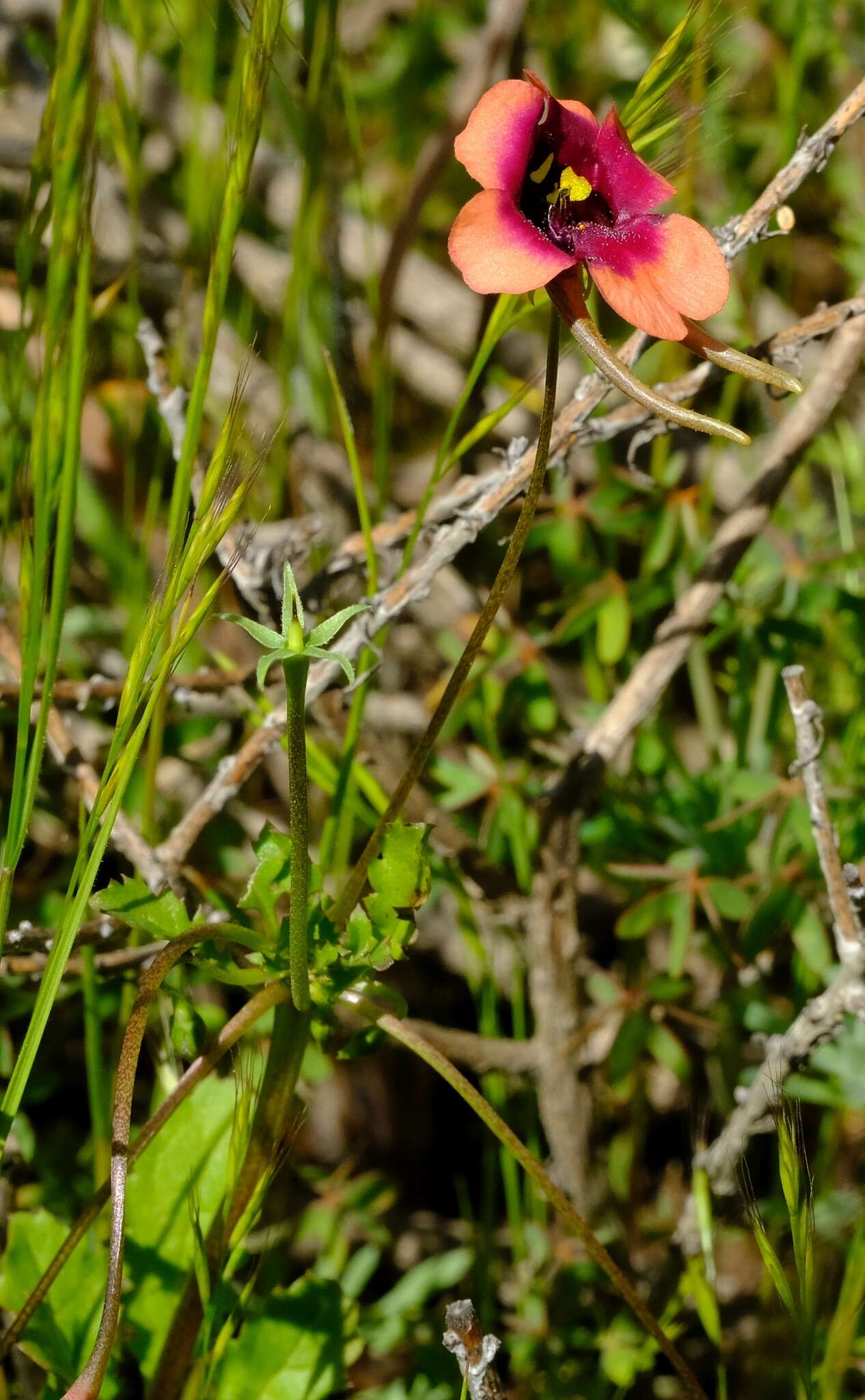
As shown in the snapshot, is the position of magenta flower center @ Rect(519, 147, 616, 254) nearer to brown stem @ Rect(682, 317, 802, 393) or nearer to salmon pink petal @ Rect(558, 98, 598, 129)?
salmon pink petal @ Rect(558, 98, 598, 129)

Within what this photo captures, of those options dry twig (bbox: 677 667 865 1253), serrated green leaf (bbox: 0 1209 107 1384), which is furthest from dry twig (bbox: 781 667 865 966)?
serrated green leaf (bbox: 0 1209 107 1384)

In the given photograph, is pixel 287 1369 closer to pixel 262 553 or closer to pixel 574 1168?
pixel 574 1168

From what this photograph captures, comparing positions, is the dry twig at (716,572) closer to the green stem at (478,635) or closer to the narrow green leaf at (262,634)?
the green stem at (478,635)

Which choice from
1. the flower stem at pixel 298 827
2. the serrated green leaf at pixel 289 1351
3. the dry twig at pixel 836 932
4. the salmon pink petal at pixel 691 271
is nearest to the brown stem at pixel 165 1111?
the flower stem at pixel 298 827

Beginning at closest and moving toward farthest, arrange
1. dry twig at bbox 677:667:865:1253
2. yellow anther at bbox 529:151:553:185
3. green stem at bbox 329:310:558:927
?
green stem at bbox 329:310:558:927 < yellow anther at bbox 529:151:553:185 < dry twig at bbox 677:667:865:1253

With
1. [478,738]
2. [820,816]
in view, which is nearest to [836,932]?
[820,816]

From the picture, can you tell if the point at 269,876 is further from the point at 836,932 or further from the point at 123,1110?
the point at 836,932
